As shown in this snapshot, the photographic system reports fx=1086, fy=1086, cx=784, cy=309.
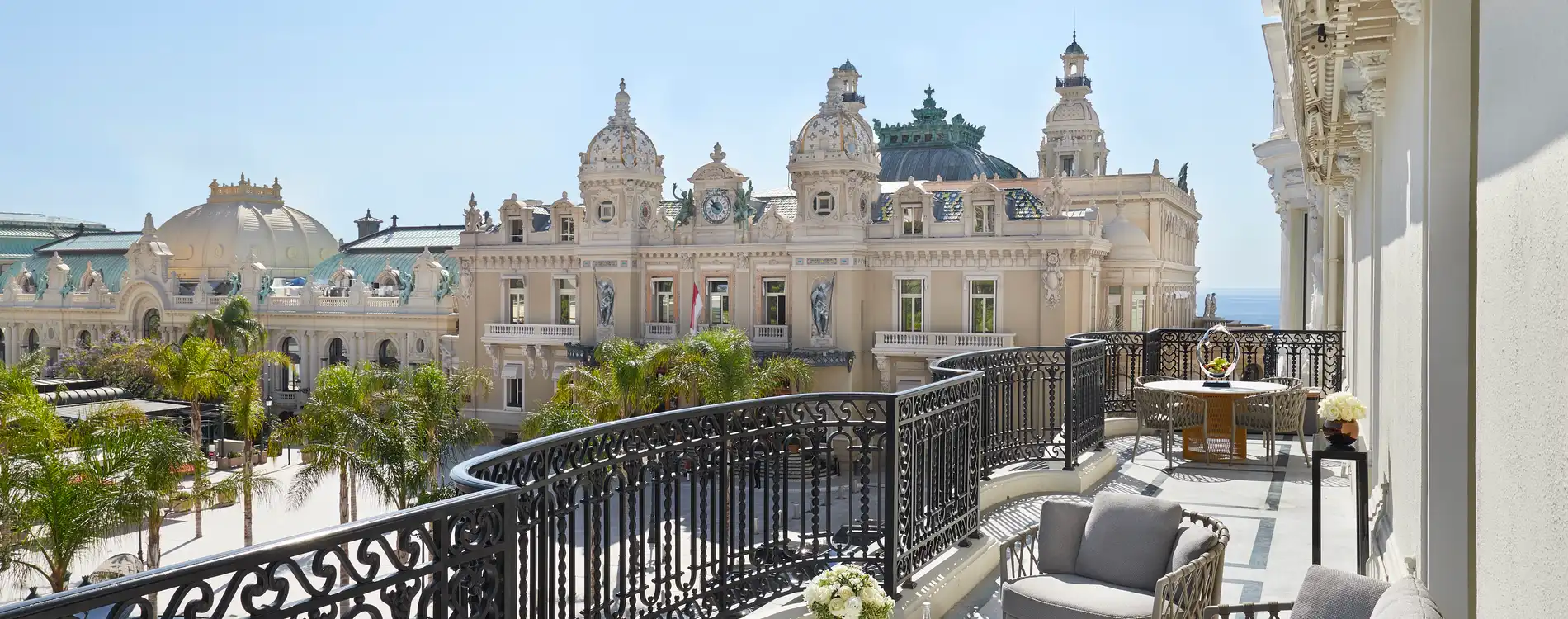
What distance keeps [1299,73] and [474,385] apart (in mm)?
33514

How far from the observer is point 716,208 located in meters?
35.4

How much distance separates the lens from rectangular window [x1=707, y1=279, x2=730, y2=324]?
35.0 metres

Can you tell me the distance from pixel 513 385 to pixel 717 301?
844 cm

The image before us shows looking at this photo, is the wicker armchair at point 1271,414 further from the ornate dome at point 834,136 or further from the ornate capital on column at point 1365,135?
the ornate dome at point 834,136

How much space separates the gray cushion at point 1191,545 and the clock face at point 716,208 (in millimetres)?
29800

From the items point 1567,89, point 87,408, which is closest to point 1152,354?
point 1567,89

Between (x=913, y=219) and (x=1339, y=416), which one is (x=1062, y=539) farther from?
(x=913, y=219)

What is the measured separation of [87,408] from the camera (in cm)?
2752

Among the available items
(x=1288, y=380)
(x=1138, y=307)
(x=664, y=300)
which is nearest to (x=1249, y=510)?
(x=1288, y=380)

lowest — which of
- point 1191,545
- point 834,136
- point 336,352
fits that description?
point 336,352

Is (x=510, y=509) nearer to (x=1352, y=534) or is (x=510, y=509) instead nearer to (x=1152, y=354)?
(x=1352, y=534)

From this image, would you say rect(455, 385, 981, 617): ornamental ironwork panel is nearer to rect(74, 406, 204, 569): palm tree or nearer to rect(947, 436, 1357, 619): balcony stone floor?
rect(947, 436, 1357, 619): balcony stone floor

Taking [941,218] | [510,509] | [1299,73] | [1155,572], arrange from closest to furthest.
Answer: [510,509]
[1155,572]
[1299,73]
[941,218]

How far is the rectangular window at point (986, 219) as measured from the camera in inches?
1240
